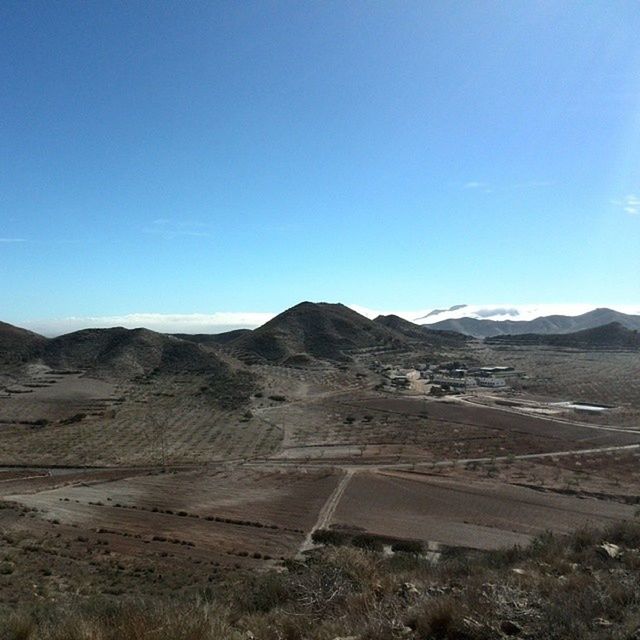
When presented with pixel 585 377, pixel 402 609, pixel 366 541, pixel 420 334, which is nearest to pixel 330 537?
pixel 366 541

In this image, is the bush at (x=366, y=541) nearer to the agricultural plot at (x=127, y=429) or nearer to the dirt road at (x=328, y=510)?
the dirt road at (x=328, y=510)

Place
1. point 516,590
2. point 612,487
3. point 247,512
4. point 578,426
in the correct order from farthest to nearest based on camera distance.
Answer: point 578,426, point 612,487, point 247,512, point 516,590

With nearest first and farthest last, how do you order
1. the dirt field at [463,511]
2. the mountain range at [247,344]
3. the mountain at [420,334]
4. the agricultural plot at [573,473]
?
the dirt field at [463,511], the agricultural plot at [573,473], the mountain range at [247,344], the mountain at [420,334]

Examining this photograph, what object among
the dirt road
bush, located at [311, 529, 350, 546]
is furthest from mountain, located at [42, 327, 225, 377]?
bush, located at [311, 529, 350, 546]

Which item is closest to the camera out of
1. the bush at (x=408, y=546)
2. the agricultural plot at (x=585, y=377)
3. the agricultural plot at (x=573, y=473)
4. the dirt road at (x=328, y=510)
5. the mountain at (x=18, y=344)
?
the bush at (x=408, y=546)

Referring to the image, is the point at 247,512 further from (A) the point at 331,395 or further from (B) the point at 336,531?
(A) the point at 331,395

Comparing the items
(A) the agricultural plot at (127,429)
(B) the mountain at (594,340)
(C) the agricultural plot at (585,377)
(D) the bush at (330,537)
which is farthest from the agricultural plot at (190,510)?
(B) the mountain at (594,340)

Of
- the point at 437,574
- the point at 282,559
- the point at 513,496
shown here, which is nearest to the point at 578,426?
the point at 513,496

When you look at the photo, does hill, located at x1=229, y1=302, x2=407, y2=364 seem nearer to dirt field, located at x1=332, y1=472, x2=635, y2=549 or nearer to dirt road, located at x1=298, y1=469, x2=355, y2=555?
dirt road, located at x1=298, y1=469, x2=355, y2=555
